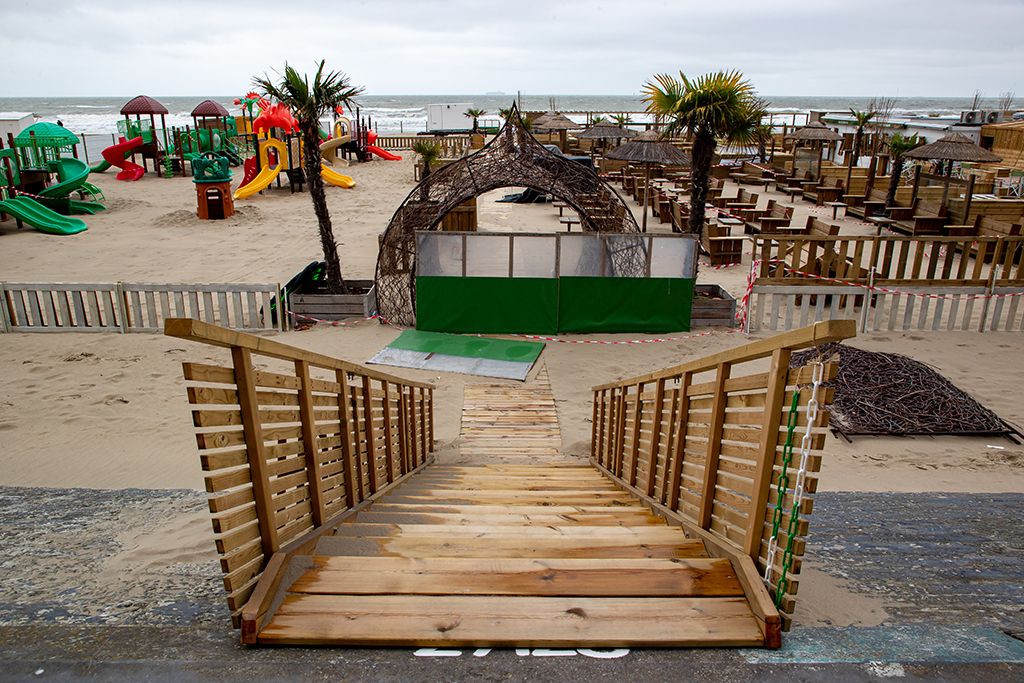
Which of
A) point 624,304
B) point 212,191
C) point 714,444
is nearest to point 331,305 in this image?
point 624,304

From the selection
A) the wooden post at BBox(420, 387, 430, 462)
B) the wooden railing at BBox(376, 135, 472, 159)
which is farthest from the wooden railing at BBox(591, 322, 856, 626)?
the wooden railing at BBox(376, 135, 472, 159)

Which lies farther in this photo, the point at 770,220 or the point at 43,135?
the point at 43,135

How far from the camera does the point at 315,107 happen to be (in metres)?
11.8

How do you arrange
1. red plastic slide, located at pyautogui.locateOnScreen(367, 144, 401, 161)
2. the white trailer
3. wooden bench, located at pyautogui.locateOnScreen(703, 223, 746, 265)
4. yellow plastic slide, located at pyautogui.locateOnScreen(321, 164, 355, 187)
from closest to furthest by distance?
wooden bench, located at pyautogui.locateOnScreen(703, 223, 746, 265), yellow plastic slide, located at pyautogui.locateOnScreen(321, 164, 355, 187), red plastic slide, located at pyautogui.locateOnScreen(367, 144, 401, 161), the white trailer

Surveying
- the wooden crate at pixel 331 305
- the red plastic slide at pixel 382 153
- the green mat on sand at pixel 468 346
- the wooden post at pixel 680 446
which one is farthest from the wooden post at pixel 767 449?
the red plastic slide at pixel 382 153

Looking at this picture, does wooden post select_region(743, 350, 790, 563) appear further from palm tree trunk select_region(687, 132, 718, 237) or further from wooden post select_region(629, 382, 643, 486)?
palm tree trunk select_region(687, 132, 718, 237)

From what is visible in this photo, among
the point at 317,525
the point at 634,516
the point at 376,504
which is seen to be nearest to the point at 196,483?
the point at 376,504

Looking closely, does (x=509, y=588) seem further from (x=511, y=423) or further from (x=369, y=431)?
(x=511, y=423)

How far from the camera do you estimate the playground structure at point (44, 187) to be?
19172 mm

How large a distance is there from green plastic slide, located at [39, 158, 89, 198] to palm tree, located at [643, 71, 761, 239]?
61.6 ft

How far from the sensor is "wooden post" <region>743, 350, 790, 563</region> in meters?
2.44

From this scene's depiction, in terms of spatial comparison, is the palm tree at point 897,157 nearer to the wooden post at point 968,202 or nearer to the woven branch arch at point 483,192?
the wooden post at point 968,202

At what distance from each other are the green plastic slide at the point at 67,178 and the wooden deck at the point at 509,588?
896 inches

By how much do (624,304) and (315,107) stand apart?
6529 millimetres
